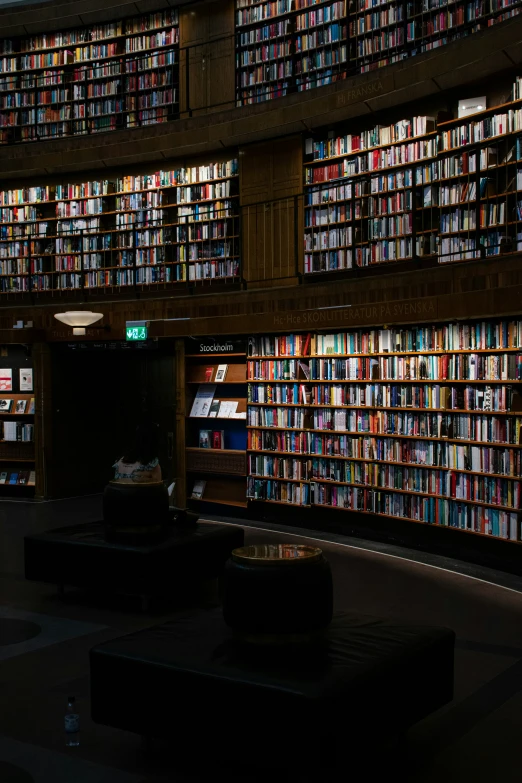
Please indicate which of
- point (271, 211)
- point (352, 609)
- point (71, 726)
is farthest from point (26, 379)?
point (71, 726)

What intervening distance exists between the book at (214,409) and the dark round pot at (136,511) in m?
3.60

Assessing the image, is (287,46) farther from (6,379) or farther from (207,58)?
(6,379)

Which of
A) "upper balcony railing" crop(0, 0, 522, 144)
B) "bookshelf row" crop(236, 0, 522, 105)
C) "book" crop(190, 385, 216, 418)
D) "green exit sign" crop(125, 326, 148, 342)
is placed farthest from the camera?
"green exit sign" crop(125, 326, 148, 342)

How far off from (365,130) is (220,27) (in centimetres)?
258

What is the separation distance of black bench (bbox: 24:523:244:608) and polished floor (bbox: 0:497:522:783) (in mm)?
150

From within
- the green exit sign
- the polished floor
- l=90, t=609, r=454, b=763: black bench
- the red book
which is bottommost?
the polished floor

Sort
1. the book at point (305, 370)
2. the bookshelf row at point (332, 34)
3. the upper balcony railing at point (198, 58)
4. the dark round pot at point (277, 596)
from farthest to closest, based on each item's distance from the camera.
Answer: the upper balcony railing at point (198, 58), the book at point (305, 370), the bookshelf row at point (332, 34), the dark round pot at point (277, 596)

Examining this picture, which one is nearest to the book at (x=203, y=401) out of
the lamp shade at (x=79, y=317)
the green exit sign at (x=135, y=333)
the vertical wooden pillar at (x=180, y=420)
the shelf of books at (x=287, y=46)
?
the vertical wooden pillar at (x=180, y=420)

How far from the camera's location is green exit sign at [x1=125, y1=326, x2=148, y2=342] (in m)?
9.69

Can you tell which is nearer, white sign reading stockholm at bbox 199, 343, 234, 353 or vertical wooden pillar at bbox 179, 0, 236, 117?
white sign reading stockholm at bbox 199, 343, 234, 353

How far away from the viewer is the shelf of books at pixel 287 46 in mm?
9406

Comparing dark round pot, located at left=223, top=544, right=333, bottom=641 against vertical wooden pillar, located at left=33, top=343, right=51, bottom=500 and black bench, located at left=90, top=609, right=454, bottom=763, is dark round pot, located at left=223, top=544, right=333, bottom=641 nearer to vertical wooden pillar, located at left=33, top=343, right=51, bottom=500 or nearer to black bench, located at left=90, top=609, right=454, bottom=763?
black bench, located at left=90, top=609, right=454, bottom=763

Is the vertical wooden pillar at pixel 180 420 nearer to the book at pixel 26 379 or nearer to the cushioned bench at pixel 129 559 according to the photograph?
the book at pixel 26 379

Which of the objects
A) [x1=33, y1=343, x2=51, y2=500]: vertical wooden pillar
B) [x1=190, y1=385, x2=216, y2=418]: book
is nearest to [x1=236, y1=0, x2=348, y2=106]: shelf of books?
[x1=190, y1=385, x2=216, y2=418]: book
